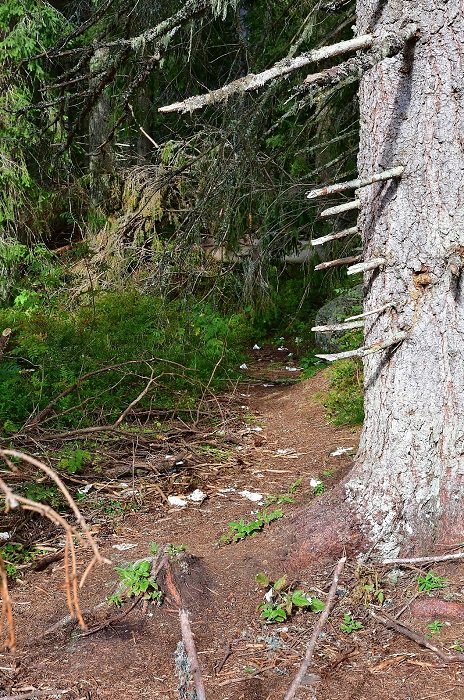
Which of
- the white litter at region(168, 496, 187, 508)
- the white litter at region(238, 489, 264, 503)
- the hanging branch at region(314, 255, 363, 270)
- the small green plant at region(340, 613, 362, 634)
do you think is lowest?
the white litter at region(238, 489, 264, 503)

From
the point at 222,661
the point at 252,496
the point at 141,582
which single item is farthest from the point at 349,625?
the point at 252,496

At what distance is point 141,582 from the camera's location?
3.17m

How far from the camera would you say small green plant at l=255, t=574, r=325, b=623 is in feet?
9.78

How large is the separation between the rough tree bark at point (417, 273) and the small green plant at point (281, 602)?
0.43 m

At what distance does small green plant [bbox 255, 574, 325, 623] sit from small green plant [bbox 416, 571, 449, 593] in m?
0.44

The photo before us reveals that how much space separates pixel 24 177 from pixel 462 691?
30.6 feet

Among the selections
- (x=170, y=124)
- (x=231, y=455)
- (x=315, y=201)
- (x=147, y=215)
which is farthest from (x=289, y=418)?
(x=170, y=124)

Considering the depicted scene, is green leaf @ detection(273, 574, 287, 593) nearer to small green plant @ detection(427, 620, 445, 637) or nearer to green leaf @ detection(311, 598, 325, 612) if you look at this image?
green leaf @ detection(311, 598, 325, 612)

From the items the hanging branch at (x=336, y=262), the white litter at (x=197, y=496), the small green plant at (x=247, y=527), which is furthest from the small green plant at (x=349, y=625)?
the white litter at (x=197, y=496)

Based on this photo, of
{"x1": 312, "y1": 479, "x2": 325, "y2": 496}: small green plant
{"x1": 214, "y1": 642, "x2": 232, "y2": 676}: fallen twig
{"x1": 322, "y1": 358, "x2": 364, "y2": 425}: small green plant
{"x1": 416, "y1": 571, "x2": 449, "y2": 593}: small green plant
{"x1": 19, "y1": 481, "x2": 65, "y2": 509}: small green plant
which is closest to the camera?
{"x1": 214, "y1": 642, "x2": 232, "y2": 676}: fallen twig

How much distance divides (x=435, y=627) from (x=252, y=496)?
6.40ft

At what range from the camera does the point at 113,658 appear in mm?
2807

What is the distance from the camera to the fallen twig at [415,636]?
8.42ft

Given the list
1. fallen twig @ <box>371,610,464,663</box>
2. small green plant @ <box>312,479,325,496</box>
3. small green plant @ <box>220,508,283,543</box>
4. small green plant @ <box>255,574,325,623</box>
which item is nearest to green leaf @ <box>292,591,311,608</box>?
small green plant @ <box>255,574,325,623</box>
